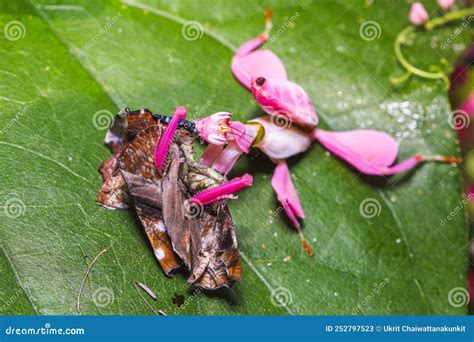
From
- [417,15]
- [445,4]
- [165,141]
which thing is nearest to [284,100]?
[165,141]

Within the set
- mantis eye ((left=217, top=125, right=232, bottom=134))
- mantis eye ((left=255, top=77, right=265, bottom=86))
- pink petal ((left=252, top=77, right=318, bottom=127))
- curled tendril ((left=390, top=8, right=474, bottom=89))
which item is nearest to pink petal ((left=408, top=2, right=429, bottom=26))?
curled tendril ((left=390, top=8, right=474, bottom=89))

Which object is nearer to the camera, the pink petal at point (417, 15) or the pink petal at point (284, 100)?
the pink petal at point (284, 100)

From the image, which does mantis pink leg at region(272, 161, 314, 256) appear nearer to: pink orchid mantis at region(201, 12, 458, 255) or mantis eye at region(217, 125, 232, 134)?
pink orchid mantis at region(201, 12, 458, 255)

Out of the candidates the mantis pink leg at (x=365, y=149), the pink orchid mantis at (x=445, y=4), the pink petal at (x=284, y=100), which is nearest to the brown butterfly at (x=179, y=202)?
the pink petal at (x=284, y=100)

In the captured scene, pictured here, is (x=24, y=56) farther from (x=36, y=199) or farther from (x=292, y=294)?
(x=292, y=294)

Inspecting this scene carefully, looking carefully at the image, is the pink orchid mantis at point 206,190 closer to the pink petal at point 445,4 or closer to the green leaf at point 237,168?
the green leaf at point 237,168

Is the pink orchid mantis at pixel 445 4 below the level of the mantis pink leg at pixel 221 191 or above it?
above

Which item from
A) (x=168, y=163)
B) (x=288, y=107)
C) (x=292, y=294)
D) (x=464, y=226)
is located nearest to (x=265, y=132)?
(x=288, y=107)

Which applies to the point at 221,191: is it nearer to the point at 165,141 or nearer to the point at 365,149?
the point at 165,141
